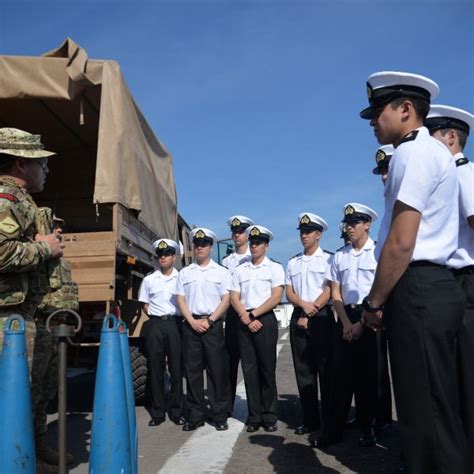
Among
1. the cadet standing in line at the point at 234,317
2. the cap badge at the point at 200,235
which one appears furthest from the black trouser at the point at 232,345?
the cap badge at the point at 200,235

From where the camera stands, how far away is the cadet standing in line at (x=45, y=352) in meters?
3.25

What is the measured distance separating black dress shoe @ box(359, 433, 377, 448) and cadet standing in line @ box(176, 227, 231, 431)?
1372 mm

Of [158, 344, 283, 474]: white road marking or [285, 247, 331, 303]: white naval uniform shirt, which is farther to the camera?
[285, 247, 331, 303]: white naval uniform shirt

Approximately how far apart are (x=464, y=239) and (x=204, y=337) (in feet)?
10.9

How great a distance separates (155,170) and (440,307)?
5246mm

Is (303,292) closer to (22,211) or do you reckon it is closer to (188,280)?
(188,280)

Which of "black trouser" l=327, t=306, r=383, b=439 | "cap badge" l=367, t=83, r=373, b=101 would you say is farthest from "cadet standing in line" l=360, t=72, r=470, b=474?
"black trouser" l=327, t=306, r=383, b=439

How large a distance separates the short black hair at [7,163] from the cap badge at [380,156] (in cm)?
279

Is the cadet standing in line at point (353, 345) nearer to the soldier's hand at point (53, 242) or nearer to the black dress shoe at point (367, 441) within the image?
the black dress shoe at point (367, 441)

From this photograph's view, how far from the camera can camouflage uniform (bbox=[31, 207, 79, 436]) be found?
10.7ft

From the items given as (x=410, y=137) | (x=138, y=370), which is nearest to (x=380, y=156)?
(x=410, y=137)

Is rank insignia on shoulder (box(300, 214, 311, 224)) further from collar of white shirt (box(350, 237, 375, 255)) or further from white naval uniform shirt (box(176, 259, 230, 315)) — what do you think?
white naval uniform shirt (box(176, 259, 230, 315))

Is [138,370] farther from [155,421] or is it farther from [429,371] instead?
[429,371]

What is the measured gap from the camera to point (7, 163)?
124 inches
